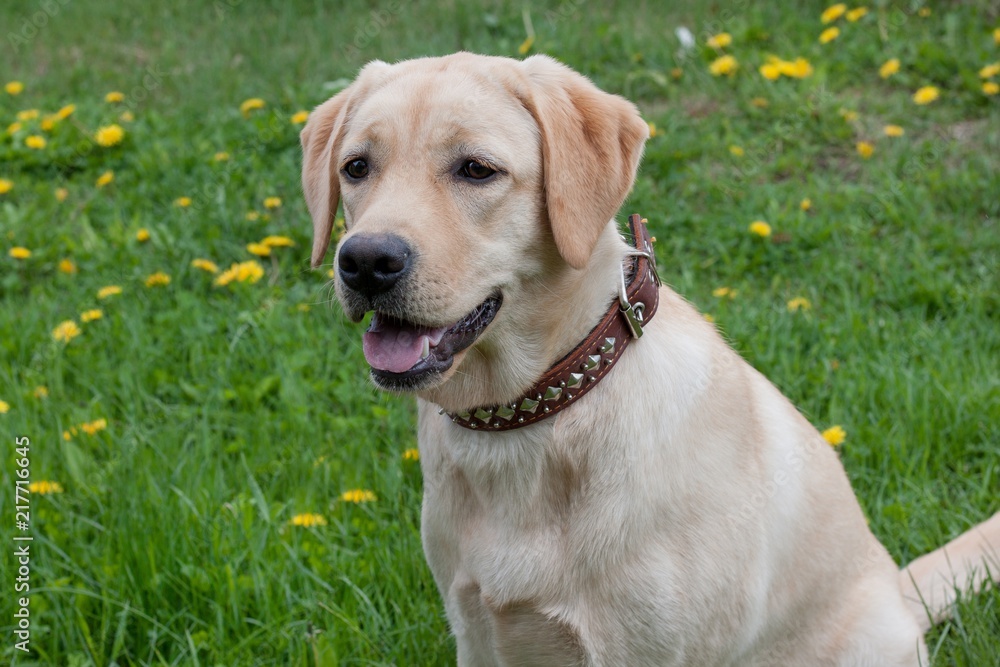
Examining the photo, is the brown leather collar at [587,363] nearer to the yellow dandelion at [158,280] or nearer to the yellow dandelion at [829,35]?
the yellow dandelion at [158,280]

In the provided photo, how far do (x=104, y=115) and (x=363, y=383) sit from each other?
11.8 ft

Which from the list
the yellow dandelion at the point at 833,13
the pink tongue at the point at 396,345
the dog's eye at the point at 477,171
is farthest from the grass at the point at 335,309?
the dog's eye at the point at 477,171

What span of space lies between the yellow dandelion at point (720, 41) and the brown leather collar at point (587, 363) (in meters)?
4.11

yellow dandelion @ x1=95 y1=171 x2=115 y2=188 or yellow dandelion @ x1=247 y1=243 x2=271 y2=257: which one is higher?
yellow dandelion @ x1=247 y1=243 x2=271 y2=257

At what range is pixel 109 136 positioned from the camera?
233 inches

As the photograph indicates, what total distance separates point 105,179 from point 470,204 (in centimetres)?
405

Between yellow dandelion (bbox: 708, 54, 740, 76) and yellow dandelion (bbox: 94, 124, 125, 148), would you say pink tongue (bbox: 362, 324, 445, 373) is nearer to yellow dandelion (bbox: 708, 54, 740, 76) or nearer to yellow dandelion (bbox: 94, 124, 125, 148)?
yellow dandelion (bbox: 708, 54, 740, 76)

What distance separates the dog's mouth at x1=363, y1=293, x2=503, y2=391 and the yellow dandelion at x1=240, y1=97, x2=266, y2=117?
4.22 metres

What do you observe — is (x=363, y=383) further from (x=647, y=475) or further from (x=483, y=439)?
(x=647, y=475)

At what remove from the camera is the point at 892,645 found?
8.58 ft

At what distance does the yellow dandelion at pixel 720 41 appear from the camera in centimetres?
603

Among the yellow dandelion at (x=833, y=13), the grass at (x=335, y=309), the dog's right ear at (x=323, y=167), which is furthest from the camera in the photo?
the yellow dandelion at (x=833, y=13)

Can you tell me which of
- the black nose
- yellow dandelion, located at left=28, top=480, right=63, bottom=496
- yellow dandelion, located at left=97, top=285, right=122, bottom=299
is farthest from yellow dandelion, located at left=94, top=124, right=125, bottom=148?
the black nose

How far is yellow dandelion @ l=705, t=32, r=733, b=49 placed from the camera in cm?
603
